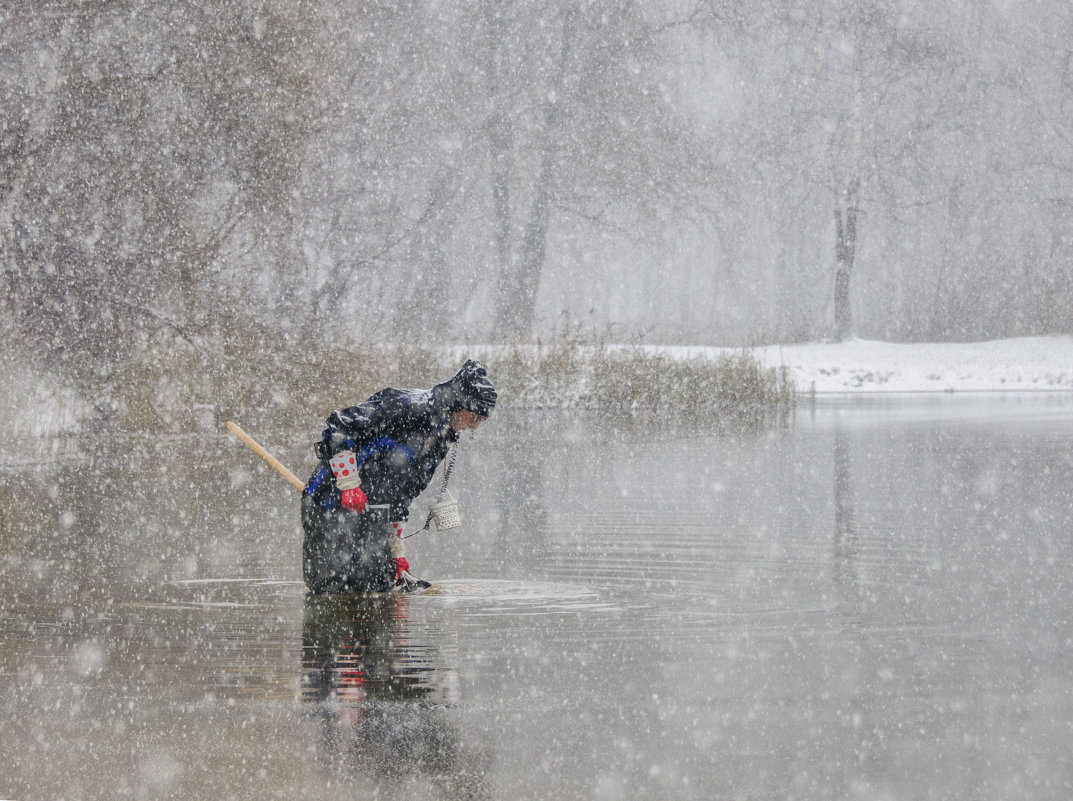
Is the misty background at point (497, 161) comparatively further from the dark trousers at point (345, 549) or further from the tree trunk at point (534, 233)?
the dark trousers at point (345, 549)

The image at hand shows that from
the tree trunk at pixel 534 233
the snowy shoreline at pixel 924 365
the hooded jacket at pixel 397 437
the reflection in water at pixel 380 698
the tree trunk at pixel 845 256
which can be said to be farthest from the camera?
the tree trunk at pixel 845 256

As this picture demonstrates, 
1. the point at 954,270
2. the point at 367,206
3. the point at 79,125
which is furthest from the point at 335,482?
the point at 954,270

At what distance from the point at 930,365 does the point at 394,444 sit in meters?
27.4

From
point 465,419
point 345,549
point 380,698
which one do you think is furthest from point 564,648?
point 345,549

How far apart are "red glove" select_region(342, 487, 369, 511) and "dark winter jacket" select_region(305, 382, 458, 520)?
24 cm

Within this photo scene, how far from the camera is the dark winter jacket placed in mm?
6734

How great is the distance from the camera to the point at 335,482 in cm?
669

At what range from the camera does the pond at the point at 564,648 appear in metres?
4.24

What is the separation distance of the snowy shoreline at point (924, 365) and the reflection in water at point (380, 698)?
22.9 metres

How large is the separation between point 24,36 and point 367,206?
13597 millimetres

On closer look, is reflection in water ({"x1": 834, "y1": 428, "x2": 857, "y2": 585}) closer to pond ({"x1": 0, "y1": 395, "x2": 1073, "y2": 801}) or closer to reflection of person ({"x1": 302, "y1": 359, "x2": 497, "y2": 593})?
pond ({"x1": 0, "y1": 395, "x2": 1073, "y2": 801})

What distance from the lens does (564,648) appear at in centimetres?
588

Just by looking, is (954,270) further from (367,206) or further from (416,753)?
(416,753)

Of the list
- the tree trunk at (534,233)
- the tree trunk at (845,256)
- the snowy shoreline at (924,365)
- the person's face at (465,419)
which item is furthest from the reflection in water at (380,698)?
the tree trunk at (845,256)
